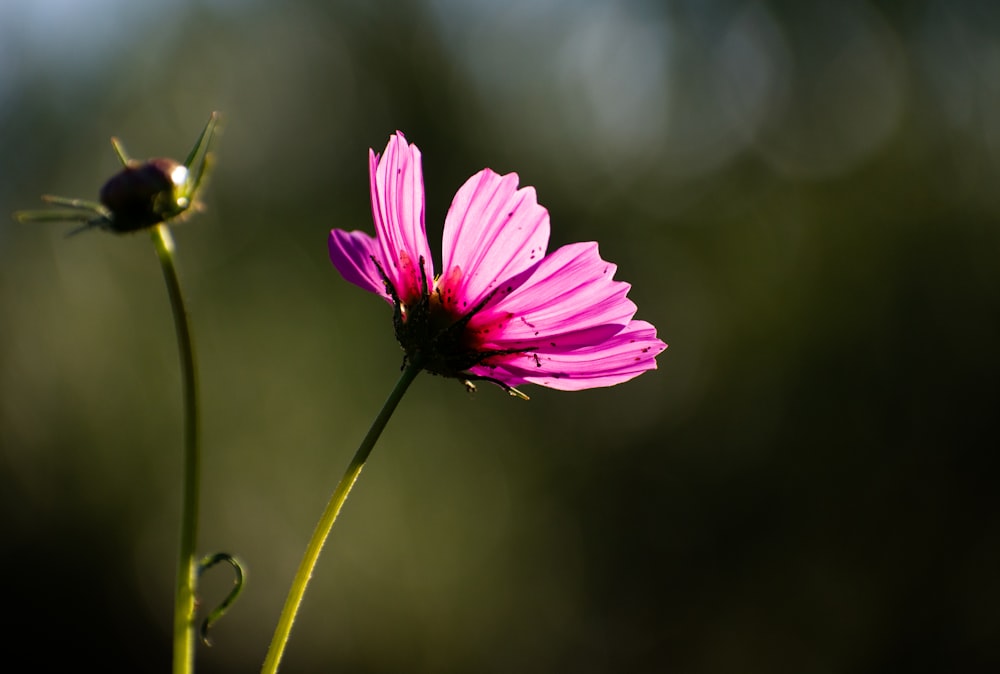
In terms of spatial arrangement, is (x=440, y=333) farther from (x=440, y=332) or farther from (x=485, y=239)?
(x=485, y=239)

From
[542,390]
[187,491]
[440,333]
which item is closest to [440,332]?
[440,333]

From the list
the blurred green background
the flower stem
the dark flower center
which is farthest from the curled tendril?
the blurred green background

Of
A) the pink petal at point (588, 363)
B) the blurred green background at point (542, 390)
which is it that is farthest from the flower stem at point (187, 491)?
the blurred green background at point (542, 390)

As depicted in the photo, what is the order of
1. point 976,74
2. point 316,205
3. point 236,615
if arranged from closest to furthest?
point 976,74 → point 236,615 → point 316,205

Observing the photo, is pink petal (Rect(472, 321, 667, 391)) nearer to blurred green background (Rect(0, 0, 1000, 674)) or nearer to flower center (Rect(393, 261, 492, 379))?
flower center (Rect(393, 261, 492, 379))

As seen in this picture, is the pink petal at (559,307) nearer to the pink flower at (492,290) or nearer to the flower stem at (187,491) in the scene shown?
the pink flower at (492,290)

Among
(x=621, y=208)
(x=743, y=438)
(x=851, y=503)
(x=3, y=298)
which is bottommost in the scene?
(x=851, y=503)

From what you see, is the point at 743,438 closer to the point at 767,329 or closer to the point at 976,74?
the point at 767,329

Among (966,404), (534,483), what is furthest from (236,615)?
(966,404)

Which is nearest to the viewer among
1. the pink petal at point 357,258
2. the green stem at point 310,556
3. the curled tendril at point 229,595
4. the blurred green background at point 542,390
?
the green stem at point 310,556
